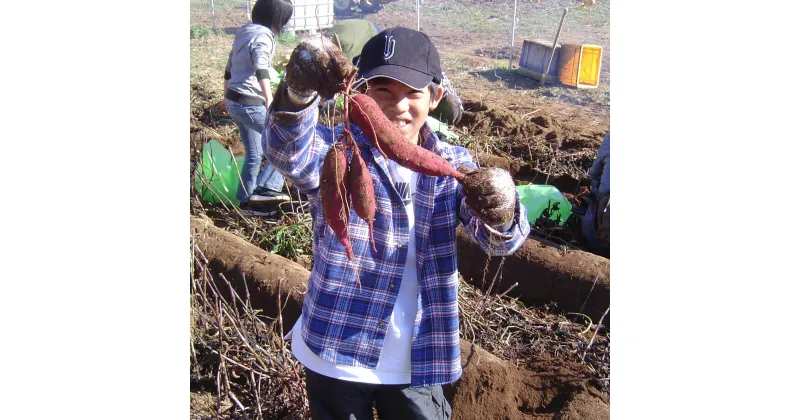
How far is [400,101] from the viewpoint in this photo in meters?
1.42

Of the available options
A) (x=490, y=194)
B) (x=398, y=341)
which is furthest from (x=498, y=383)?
(x=490, y=194)

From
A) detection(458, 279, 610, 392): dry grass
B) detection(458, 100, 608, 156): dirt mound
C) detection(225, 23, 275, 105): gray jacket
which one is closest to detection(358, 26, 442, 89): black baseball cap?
detection(458, 279, 610, 392): dry grass

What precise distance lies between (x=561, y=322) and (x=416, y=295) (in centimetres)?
153

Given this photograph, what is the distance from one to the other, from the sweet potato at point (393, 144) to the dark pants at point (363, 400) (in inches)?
18.9

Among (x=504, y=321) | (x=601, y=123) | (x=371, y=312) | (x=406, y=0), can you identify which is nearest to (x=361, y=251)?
(x=371, y=312)

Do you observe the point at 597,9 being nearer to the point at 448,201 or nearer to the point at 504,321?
the point at 504,321

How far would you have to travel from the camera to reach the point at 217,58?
8.10 meters

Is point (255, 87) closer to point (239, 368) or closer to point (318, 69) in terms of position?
point (239, 368)

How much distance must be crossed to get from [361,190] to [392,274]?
21 cm

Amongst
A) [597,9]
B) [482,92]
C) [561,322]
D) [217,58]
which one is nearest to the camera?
[561,322]

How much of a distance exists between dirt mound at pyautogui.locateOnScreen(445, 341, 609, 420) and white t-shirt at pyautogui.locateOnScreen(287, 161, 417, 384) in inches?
27.4

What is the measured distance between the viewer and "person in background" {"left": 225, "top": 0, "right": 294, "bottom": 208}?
3266 millimetres

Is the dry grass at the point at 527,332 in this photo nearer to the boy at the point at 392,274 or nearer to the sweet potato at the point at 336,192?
the boy at the point at 392,274

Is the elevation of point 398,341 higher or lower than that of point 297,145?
lower
